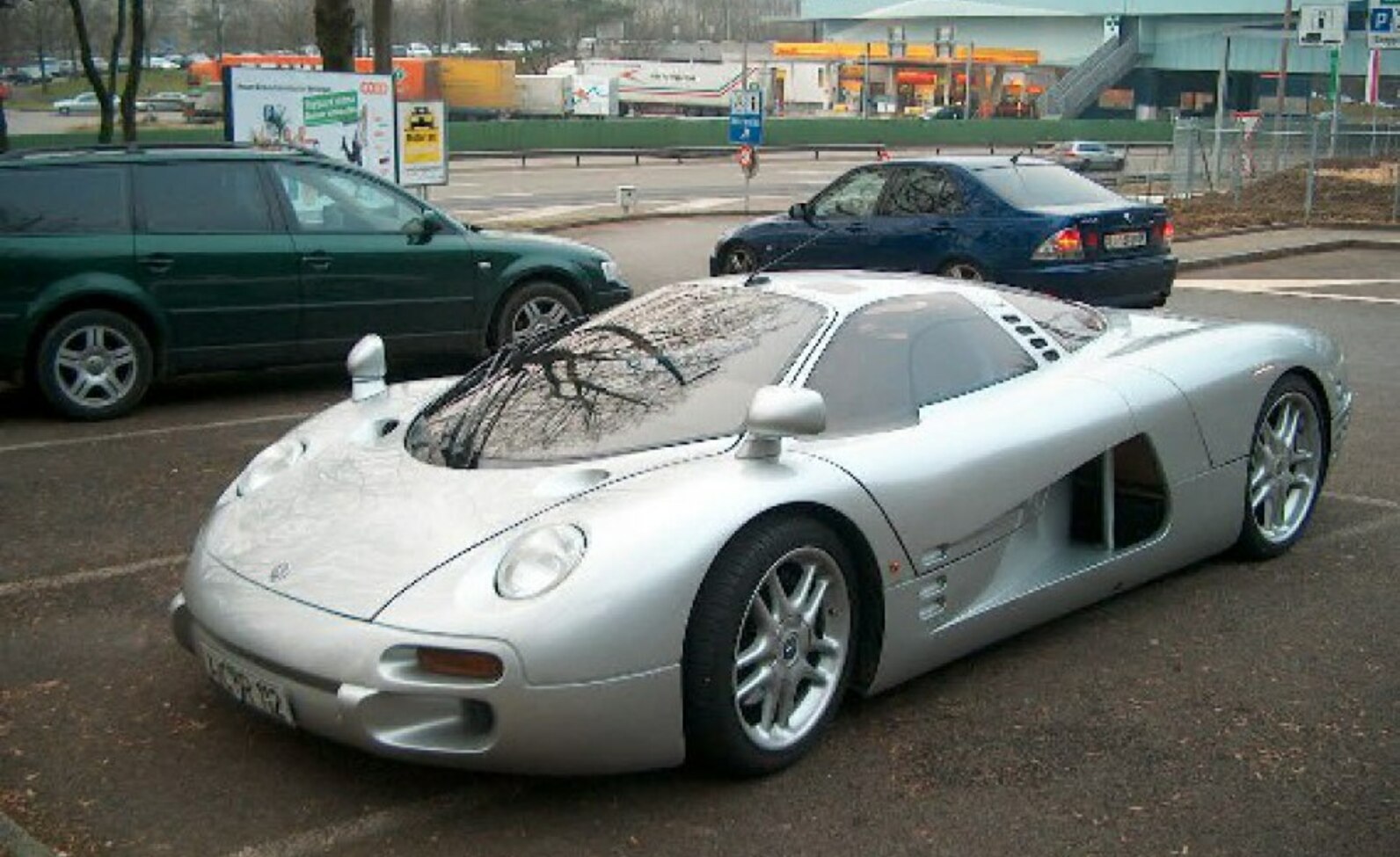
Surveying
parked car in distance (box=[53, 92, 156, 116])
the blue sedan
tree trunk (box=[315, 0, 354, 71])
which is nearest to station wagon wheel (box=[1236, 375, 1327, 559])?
the blue sedan

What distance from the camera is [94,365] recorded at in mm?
8352

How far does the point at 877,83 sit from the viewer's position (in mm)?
88312

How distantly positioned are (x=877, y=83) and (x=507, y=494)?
8797cm

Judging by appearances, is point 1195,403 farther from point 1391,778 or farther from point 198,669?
point 198,669

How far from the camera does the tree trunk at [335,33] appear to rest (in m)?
15.2

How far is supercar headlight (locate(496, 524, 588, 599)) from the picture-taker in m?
3.41

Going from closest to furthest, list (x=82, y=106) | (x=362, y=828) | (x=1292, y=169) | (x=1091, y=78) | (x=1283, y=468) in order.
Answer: (x=362, y=828) → (x=1283, y=468) → (x=1292, y=169) → (x=82, y=106) → (x=1091, y=78)

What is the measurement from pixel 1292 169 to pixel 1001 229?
1691 centimetres

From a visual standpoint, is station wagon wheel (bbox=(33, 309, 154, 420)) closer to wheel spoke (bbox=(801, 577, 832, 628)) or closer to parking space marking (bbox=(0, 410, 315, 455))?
parking space marking (bbox=(0, 410, 315, 455))

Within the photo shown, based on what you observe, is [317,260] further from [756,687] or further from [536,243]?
[756,687]

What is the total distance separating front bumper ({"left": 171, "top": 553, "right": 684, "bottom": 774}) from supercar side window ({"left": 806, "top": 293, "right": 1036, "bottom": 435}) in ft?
3.67

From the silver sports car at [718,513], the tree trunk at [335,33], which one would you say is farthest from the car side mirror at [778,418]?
the tree trunk at [335,33]

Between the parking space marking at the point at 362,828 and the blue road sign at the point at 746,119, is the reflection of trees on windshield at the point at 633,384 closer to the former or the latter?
the parking space marking at the point at 362,828

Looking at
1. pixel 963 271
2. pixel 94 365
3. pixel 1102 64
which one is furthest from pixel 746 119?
pixel 1102 64
